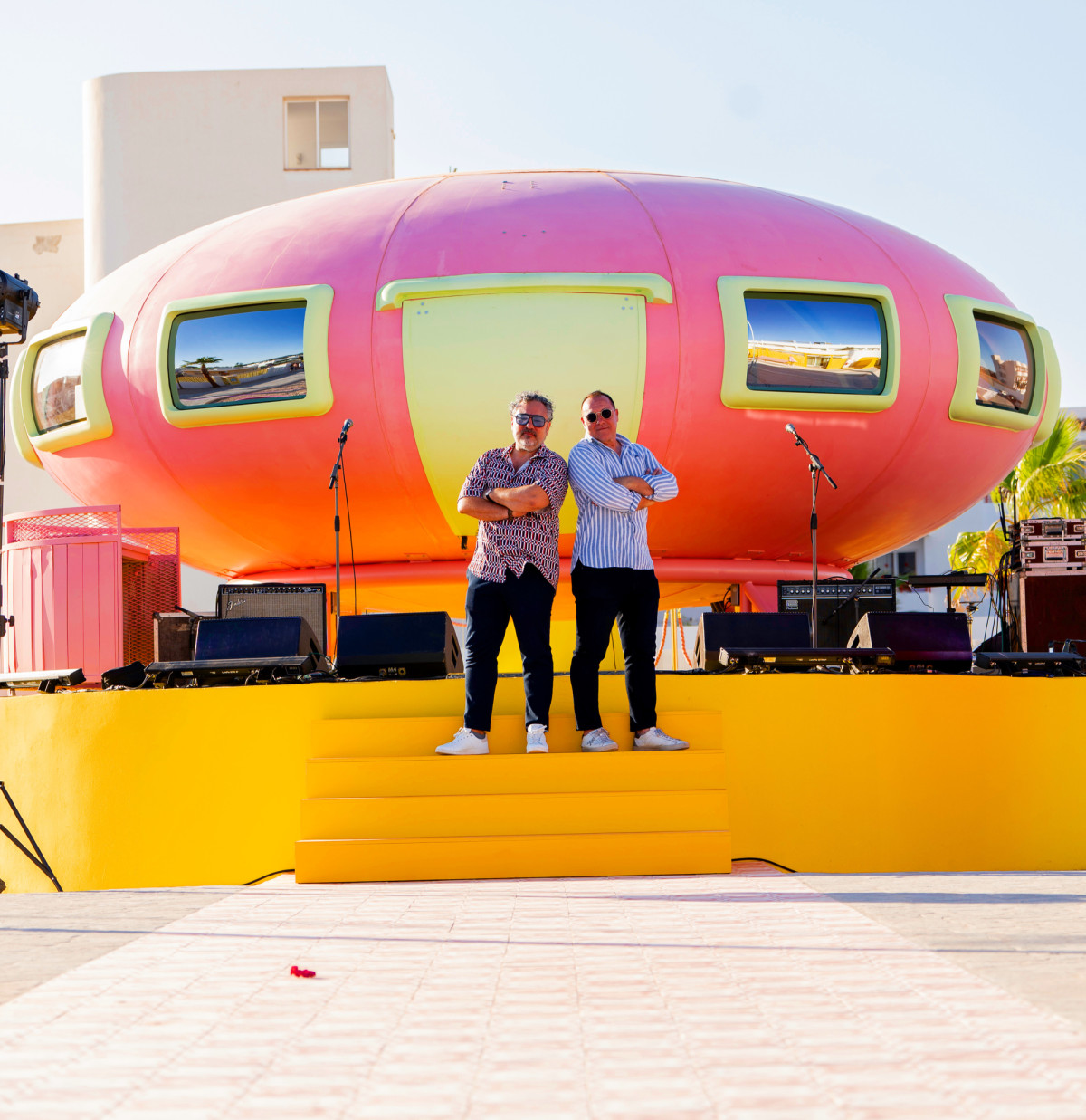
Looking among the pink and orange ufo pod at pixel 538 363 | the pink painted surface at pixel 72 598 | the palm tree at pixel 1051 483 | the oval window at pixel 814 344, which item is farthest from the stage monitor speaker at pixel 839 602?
the palm tree at pixel 1051 483

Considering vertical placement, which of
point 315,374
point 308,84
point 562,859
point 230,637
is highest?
point 308,84

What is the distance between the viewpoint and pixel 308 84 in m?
22.9

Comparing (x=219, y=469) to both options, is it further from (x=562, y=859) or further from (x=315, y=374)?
(x=562, y=859)

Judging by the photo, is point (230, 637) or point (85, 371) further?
point (85, 371)

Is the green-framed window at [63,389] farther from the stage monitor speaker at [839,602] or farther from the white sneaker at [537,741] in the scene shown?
the white sneaker at [537,741]

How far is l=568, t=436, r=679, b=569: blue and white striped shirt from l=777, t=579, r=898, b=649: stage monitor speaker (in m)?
3.76

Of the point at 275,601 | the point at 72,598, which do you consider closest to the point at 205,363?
the point at 275,601

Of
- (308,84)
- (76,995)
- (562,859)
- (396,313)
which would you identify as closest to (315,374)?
(396,313)

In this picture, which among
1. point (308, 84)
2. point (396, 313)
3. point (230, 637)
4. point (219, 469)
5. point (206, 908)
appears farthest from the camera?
point (308, 84)

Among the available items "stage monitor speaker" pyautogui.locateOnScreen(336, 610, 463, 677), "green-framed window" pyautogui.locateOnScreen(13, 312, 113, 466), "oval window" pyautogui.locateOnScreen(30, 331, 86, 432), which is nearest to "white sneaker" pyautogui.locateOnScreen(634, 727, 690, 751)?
"stage monitor speaker" pyautogui.locateOnScreen(336, 610, 463, 677)

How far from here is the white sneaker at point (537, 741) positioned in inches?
196

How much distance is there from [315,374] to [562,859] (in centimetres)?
499

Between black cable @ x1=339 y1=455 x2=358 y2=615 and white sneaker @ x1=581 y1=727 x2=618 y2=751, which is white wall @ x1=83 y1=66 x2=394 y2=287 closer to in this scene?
black cable @ x1=339 y1=455 x2=358 y2=615

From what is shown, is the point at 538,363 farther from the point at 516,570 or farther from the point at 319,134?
the point at 319,134
